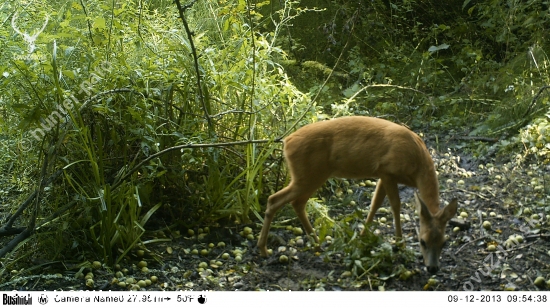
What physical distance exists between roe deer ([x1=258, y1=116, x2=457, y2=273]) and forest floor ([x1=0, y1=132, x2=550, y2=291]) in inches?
6.5

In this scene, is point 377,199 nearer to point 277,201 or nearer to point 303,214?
point 303,214

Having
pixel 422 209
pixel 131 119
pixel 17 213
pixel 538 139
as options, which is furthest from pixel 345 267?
pixel 538 139

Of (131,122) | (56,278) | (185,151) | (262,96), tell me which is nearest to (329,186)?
(262,96)

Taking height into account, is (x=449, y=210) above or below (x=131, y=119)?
below

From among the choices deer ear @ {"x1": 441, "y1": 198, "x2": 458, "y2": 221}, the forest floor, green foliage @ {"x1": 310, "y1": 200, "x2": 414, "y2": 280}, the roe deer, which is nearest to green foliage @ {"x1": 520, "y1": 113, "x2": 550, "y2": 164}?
the forest floor

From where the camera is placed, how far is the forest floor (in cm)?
261

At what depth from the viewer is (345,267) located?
2713 millimetres

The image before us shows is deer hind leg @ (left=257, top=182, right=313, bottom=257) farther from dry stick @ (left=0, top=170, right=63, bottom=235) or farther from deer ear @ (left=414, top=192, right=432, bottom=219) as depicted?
dry stick @ (left=0, top=170, right=63, bottom=235)

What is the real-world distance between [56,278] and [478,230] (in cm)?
177

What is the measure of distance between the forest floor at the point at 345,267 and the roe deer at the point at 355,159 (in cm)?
16

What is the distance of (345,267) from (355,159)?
1.51 feet

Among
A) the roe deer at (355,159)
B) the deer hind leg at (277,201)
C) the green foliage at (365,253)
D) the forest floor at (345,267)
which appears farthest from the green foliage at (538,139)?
the deer hind leg at (277,201)

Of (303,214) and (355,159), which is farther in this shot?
(303,214)

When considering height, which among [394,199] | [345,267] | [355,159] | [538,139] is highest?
[355,159]
